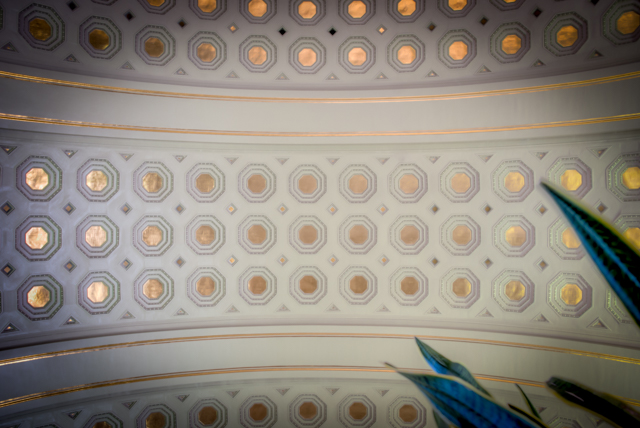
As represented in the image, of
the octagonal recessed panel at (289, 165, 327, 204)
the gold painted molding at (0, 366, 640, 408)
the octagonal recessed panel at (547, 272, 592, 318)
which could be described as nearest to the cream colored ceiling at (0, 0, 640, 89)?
the octagonal recessed panel at (289, 165, 327, 204)

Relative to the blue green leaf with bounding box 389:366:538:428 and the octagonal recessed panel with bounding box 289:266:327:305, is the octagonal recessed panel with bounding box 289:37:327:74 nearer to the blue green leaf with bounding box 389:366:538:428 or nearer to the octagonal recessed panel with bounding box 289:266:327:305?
the octagonal recessed panel with bounding box 289:266:327:305

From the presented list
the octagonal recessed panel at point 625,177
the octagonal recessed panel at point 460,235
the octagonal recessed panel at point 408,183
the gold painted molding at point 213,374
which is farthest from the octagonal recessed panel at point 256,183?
the octagonal recessed panel at point 625,177

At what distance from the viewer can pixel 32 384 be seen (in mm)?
3918

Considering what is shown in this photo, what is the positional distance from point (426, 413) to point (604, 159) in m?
3.59

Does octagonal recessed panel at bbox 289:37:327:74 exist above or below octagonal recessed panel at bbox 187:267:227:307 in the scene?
above

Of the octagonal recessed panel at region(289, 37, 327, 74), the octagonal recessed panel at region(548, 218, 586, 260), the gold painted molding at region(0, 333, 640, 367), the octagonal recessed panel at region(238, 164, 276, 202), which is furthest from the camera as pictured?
the octagonal recessed panel at region(238, 164, 276, 202)

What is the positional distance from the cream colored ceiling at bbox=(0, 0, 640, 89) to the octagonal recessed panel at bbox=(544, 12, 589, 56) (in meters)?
0.01

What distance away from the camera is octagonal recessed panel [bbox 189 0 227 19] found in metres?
4.35

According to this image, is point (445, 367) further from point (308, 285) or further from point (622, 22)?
point (622, 22)

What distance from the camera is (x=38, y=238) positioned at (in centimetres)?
421

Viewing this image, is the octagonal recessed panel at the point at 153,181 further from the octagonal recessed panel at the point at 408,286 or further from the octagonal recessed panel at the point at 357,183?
A: the octagonal recessed panel at the point at 408,286

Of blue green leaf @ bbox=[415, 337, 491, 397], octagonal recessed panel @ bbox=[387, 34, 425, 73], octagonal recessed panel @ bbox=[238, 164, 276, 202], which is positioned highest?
octagonal recessed panel @ bbox=[387, 34, 425, 73]

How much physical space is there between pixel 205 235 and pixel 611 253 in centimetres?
458

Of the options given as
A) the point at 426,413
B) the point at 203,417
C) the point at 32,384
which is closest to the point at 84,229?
the point at 32,384
